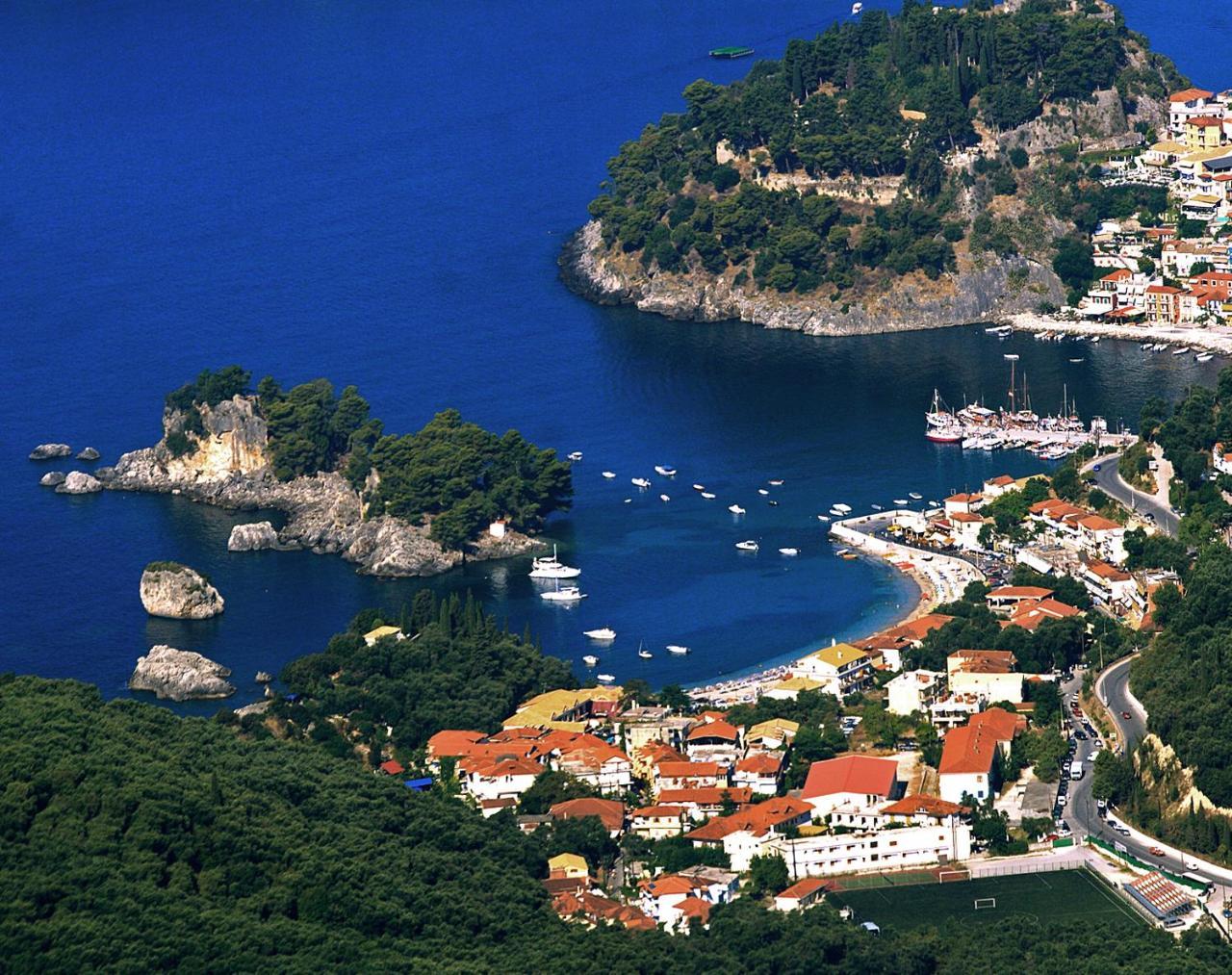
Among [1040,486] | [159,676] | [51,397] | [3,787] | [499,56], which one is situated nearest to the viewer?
[3,787]

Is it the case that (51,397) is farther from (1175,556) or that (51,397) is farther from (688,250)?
(1175,556)

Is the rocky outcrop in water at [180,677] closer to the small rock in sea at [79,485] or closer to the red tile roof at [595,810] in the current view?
the red tile roof at [595,810]

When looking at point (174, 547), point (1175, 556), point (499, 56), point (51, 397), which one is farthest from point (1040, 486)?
point (499, 56)

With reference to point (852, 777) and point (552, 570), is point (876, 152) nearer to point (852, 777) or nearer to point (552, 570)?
point (552, 570)

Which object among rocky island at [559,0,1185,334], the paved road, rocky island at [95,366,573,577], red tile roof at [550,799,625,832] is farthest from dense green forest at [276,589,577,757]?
rocky island at [559,0,1185,334]

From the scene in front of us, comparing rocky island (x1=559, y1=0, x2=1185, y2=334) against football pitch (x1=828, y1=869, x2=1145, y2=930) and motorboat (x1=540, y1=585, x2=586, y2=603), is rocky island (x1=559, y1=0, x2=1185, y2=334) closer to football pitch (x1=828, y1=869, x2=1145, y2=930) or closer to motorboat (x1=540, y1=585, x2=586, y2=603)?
motorboat (x1=540, y1=585, x2=586, y2=603)

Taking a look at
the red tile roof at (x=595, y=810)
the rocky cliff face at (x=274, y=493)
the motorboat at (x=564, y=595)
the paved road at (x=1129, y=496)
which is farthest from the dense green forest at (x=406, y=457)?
the red tile roof at (x=595, y=810)

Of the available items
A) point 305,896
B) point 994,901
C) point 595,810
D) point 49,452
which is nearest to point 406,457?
point 49,452
